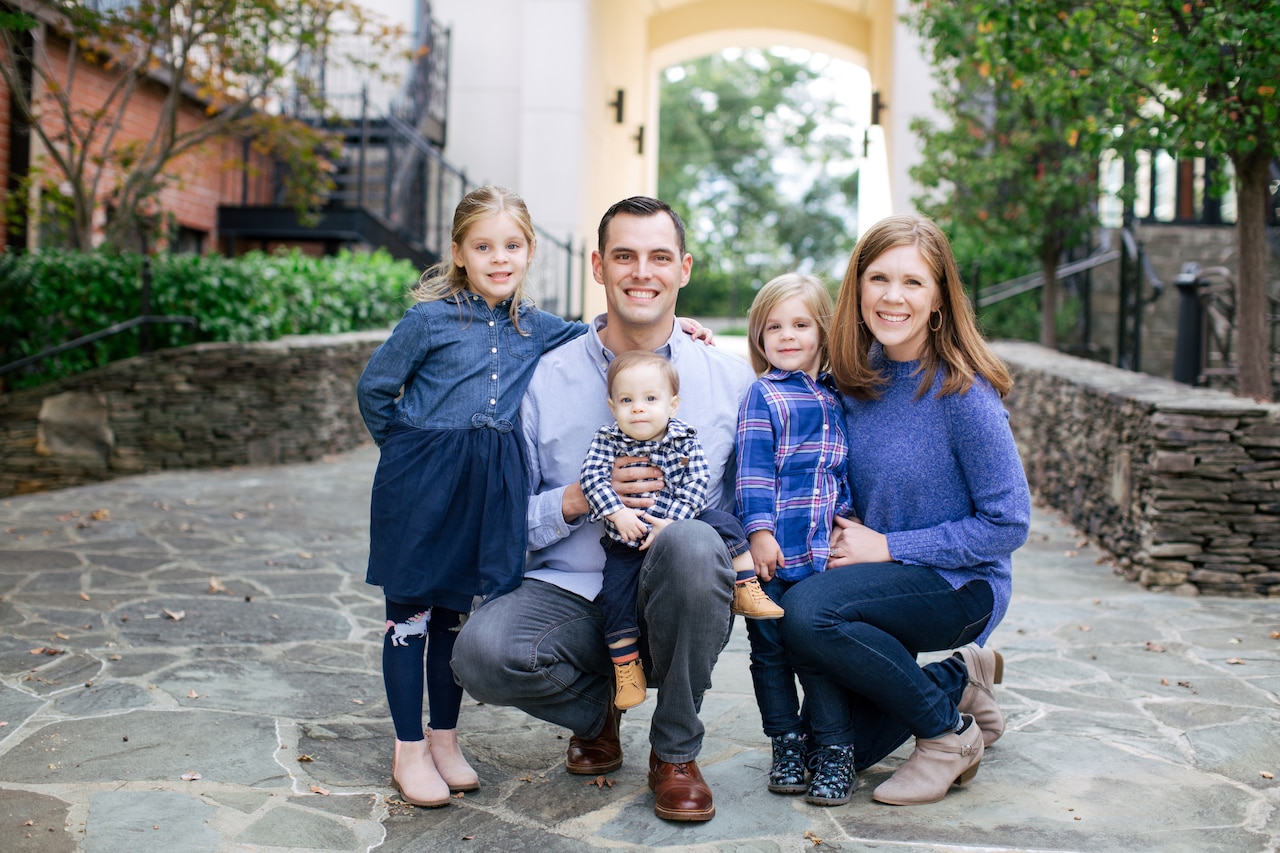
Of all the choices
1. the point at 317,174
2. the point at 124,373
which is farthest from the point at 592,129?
the point at 124,373

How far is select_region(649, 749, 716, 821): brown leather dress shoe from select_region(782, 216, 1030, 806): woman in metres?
0.29

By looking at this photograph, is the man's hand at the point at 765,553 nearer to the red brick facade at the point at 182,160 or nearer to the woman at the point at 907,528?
the woman at the point at 907,528

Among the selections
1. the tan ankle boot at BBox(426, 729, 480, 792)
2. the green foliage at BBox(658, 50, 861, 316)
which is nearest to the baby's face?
the tan ankle boot at BBox(426, 729, 480, 792)

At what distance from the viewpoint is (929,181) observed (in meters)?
10.1

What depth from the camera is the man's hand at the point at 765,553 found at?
9.73ft

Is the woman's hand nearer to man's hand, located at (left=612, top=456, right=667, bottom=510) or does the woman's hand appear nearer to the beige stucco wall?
man's hand, located at (left=612, top=456, right=667, bottom=510)

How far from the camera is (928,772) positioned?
9.85ft

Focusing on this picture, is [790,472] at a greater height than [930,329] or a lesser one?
Result: lesser

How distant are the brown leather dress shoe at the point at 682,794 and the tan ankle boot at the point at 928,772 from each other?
0.46 metres

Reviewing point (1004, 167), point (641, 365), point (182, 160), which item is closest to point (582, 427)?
point (641, 365)

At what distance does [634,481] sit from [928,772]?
1.07 metres

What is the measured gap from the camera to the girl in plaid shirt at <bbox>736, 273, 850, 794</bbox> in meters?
2.99

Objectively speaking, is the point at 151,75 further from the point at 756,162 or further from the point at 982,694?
the point at 756,162

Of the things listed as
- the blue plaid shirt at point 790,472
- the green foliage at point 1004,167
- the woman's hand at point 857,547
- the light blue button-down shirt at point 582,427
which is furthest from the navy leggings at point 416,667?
the green foliage at point 1004,167
